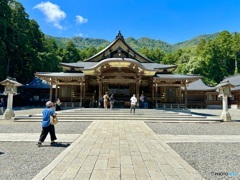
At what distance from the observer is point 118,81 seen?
2008 centimetres

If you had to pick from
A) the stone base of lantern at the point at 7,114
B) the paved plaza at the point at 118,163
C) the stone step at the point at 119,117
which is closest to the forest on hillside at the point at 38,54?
the stone base of lantern at the point at 7,114

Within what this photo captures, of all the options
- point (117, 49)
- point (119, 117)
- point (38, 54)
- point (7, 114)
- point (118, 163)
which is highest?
point (38, 54)

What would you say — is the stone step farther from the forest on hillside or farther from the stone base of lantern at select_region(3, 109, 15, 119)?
the forest on hillside

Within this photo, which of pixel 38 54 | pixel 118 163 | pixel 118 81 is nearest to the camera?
pixel 118 163

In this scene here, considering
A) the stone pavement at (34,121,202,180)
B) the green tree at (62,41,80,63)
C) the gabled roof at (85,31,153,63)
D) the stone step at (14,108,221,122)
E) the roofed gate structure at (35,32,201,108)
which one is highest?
the green tree at (62,41,80,63)

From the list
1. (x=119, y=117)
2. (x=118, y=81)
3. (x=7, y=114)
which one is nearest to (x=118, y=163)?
(x=119, y=117)

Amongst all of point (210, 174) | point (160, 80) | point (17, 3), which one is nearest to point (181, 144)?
point (210, 174)

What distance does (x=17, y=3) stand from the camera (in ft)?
109

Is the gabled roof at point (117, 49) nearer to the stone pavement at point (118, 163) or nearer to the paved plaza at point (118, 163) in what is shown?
the paved plaza at point (118, 163)

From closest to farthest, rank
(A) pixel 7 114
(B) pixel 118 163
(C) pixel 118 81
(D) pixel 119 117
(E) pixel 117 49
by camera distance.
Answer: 1. (B) pixel 118 163
2. (A) pixel 7 114
3. (D) pixel 119 117
4. (C) pixel 118 81
5. (E) pixel 117 49

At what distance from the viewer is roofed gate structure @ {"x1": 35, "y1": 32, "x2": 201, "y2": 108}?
19.5 metres

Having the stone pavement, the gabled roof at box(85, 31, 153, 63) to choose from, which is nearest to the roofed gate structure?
the gabled roof at box(85, 31, 153, 63)

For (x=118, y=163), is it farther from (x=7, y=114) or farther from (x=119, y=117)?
(x=7, y=114)

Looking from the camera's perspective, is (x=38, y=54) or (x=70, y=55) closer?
(x=38, y=54)
